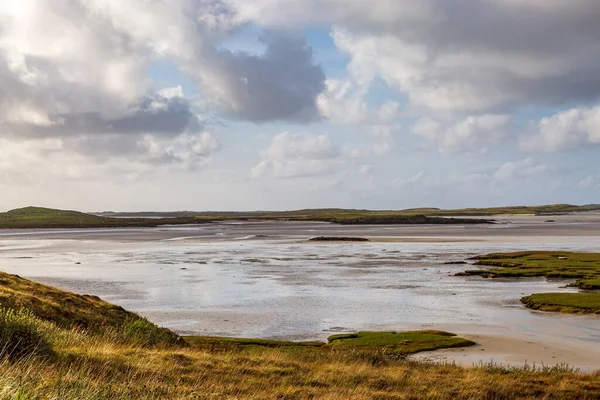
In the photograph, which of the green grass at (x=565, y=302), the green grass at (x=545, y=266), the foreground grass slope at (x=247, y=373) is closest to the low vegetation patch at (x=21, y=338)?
the foreground grass slope at (x=247, y=373)

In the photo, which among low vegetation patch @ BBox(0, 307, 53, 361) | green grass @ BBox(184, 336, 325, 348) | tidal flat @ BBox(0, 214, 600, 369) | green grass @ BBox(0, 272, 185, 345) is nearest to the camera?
low vegetation patch @ BBox(0, 307, 53, 361)

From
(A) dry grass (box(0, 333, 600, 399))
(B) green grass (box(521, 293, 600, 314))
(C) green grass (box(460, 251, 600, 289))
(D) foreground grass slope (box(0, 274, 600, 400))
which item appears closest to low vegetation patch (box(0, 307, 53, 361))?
(D) foreground grass slope (box(0, 274, 600, 400))

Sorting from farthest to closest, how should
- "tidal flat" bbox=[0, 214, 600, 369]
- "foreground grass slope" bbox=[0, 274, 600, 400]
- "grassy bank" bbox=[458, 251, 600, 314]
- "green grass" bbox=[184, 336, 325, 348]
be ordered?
1. "grassy bank" bbox=[458, 251, 600, 314]
2. "tidal flat" bbox=[0, 214, 600, 369]
3. "green grass" bbox=[184, 336, 325, 348]
4. "foreground grass slope" bbox=[0, 274, 600, 400]

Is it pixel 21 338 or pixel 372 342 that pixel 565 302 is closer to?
pixel 372 342

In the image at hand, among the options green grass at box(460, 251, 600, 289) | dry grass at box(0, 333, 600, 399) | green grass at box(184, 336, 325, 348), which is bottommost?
green grass at box(184, 336, 325, 348)

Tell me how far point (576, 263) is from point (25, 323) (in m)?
64.4

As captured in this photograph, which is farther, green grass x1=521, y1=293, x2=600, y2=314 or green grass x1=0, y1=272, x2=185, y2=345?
green grass x1=521, y1=293, x2=600, y2=314

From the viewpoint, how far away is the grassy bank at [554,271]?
4203 cm

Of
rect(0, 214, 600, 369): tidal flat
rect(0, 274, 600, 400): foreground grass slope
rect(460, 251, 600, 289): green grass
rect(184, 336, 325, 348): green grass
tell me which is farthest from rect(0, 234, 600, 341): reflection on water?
rect(0, 274, 600, 400): foreground grass slope

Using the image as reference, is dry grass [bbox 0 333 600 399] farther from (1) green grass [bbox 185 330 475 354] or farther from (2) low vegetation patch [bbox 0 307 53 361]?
(1) green grass [bbox 185 330 475 354]

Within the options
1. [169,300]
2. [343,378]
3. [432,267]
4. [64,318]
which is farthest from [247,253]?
[343,378]

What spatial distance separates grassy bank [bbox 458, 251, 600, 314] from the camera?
4203 centimetres

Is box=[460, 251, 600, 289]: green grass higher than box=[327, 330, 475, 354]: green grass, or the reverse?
box=[460, 251, 600, 289]: green grass

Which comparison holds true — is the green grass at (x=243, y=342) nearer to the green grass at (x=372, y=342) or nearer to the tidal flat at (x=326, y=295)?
the green grass at (x=372, y=342)
